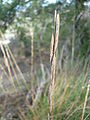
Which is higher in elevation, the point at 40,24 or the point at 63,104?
the point at 40,24

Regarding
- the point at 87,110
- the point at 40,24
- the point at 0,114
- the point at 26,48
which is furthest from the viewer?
the point at 26,48

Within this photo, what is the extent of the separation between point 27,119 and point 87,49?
81 cm

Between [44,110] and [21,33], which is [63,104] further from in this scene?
[21,33]

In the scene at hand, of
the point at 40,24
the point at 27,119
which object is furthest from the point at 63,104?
the point at 40,24

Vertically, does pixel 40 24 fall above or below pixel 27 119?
above

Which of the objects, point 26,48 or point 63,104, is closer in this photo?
point 63,104

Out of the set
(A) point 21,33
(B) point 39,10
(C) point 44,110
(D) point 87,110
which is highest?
(B) point 39,10

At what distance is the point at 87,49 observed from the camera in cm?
196

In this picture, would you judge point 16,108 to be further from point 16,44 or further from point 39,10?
point 16,44

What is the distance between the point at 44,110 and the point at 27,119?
0.14m

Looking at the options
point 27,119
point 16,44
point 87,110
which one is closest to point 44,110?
point 27,119

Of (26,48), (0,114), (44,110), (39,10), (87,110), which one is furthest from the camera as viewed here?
(26,48)

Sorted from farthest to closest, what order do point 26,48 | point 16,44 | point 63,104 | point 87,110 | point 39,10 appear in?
1. point 26,48
2. point 16,44
3. point 39,10
4. point 63,104
5. point 87,110

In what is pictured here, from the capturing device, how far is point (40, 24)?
6.77ft
